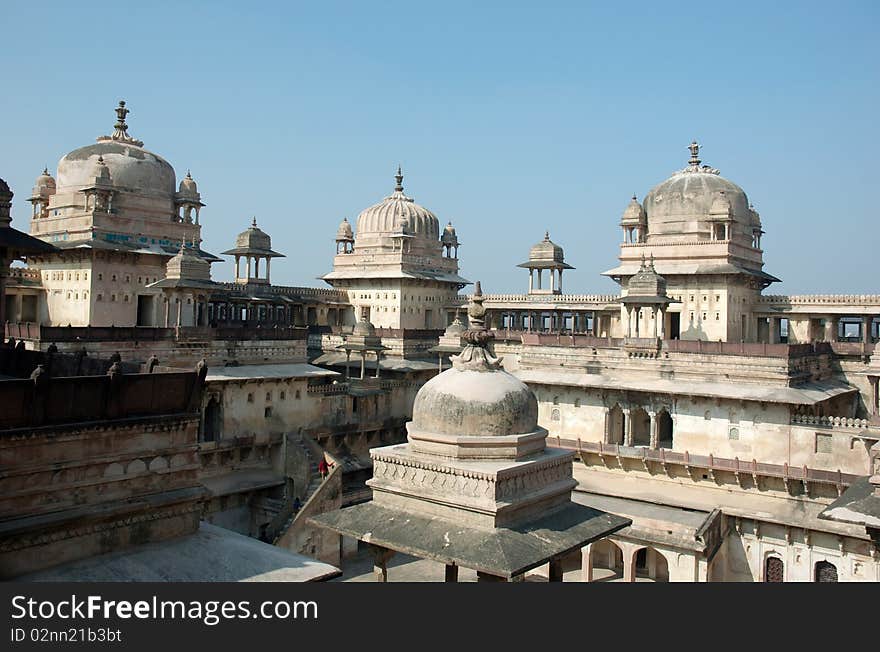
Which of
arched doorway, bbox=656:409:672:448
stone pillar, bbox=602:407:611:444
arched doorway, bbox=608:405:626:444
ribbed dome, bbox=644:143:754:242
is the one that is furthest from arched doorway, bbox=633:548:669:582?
ribbed dome, bbox=644:143:754:242

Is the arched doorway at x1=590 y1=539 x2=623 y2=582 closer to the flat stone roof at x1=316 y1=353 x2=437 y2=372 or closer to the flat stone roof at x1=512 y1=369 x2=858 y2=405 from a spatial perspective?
the flat stone roof at x1=512 y1=369 x2=858 y2=405

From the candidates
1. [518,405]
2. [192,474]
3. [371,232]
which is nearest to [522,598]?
[518,405]

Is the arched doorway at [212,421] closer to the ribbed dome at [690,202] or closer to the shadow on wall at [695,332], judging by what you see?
the shadow on wall at [695,332]

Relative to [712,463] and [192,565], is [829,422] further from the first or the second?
[192,565]

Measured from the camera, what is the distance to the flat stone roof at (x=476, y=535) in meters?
10.2

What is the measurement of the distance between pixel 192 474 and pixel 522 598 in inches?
224

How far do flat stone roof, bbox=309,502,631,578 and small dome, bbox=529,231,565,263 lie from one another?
36.3 m

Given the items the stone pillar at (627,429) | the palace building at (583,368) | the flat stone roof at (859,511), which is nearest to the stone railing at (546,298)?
the palace building at (583,368)

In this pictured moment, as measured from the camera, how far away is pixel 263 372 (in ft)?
102

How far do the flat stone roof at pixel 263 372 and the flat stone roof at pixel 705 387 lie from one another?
29.6 ft

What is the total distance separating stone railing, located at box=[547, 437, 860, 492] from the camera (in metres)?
25.6

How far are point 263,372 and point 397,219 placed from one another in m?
18.8

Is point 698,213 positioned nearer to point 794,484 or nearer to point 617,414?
point 617,414

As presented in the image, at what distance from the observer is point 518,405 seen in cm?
1187
